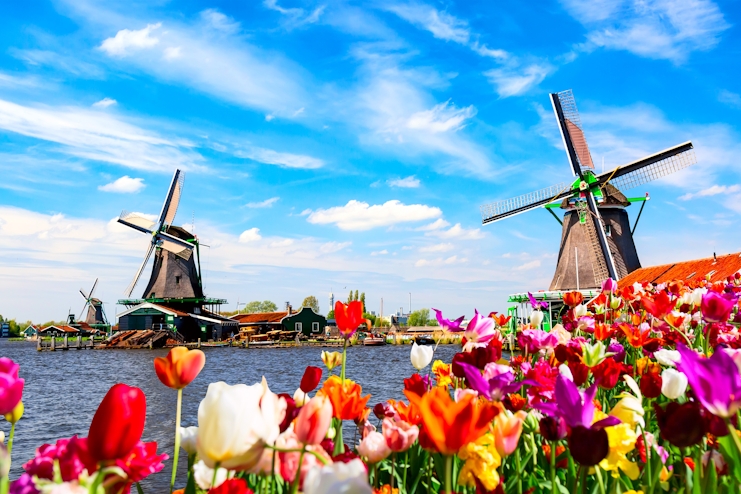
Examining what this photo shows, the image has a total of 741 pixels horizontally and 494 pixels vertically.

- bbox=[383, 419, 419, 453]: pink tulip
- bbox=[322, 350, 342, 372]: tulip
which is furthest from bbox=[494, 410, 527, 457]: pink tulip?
bbox=[322, 350, 342, 372]: tulip

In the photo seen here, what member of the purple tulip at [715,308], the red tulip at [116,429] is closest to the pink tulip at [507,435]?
the red tulip at [116,429]

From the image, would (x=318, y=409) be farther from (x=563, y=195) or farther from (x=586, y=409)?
(x=563, y=195)

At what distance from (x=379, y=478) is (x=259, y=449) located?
1419mm

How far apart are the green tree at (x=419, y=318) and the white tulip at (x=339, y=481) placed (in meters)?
90.8

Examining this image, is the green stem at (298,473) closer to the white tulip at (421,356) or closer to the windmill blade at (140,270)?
the white tulip at (421,356)

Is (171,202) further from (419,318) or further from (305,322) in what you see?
(419,318)

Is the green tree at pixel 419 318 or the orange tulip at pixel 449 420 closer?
the orange tulip at pixel 449 420

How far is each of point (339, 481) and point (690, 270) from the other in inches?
971

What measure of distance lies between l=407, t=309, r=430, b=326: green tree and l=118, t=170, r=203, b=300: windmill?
1998 inches

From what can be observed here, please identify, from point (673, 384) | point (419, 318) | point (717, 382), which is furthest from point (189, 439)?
point (419, 318)

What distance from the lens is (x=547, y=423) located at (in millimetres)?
1368

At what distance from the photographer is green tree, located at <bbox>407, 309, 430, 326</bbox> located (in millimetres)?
91312

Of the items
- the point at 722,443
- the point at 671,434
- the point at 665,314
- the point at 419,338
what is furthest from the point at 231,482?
the point at 419,338

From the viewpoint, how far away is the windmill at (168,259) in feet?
141
